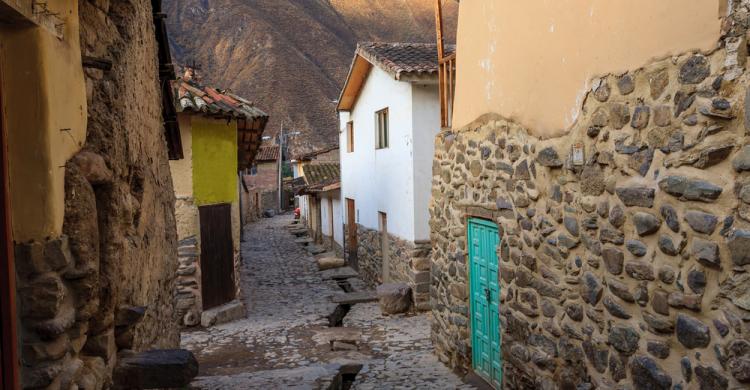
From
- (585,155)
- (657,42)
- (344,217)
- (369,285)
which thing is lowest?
(369,285)

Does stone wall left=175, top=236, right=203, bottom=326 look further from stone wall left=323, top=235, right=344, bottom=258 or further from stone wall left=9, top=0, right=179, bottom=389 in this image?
stone wall left=323, top=235, right=344, bottom=258

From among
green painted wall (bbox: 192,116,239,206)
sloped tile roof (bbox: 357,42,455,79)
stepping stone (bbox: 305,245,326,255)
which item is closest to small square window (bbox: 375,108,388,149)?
sloped tile roof (bbox: 357,42,455,79)

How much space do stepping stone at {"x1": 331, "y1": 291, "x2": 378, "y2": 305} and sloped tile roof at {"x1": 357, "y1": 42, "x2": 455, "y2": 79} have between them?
169 inches

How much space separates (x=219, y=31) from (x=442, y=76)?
6043 centimetres

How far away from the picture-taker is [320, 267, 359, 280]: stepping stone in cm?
1537

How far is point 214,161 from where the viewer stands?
1074 cm

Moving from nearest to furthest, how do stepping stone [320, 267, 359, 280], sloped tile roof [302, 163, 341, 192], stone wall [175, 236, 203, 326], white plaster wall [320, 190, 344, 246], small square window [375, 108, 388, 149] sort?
stone wall [175, 236, 203, 326] → small square window [375, 108, 388, 149] → stepping stone [320, 267, 359, 280] → white plaster wall [320, 190, 344, 246] → sloped tile roof [302, 163, 341, 192]

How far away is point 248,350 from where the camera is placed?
8.85 meters

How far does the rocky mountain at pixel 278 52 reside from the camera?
175 feet

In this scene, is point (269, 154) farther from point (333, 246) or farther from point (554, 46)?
point (554, 46)

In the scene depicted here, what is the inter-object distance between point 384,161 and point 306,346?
5.07 m

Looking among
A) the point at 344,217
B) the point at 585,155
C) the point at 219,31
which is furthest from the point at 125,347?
the point at 219,31

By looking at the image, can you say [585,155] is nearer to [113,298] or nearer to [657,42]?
[657,42]

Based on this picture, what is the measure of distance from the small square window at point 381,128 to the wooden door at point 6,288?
35.2ft
